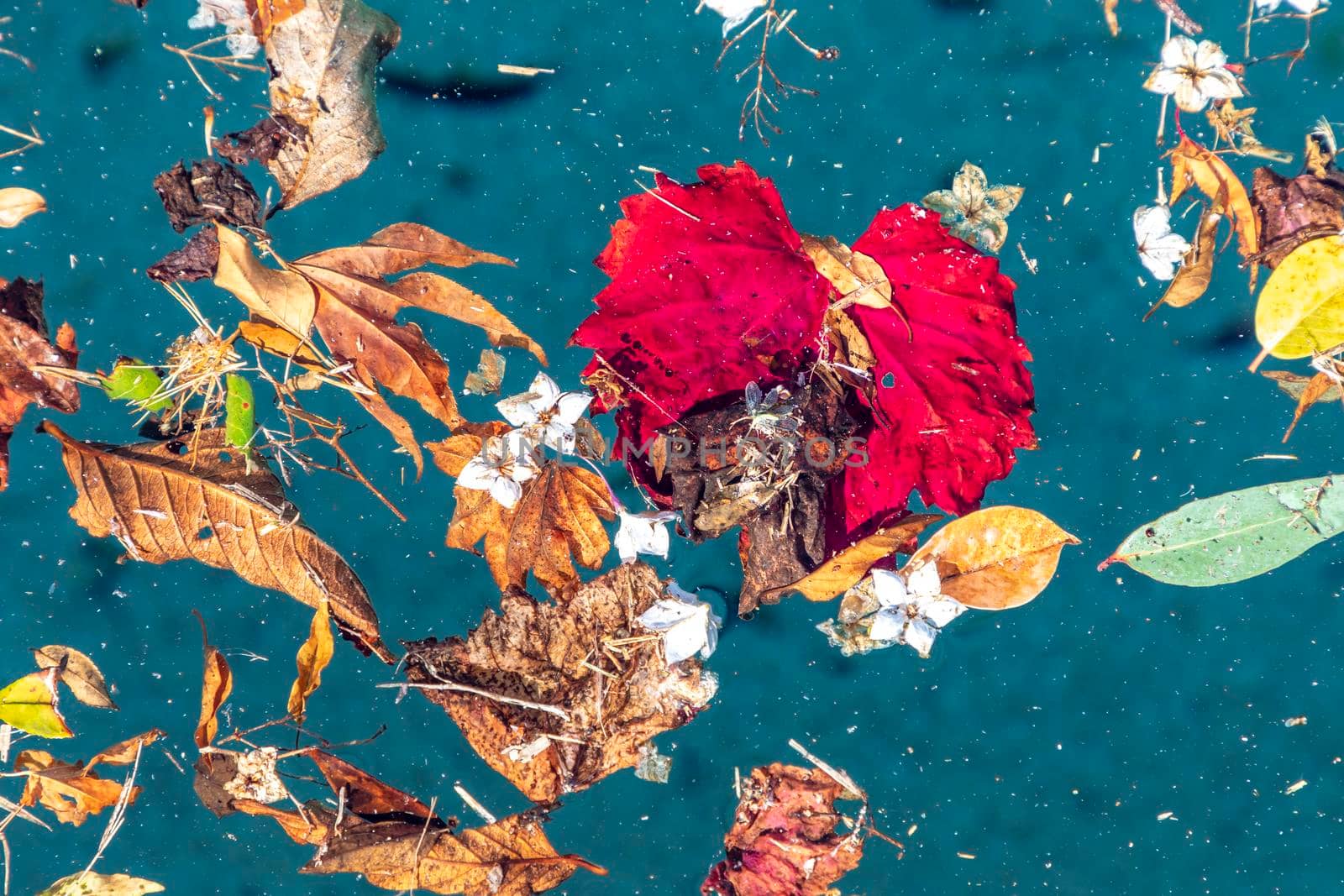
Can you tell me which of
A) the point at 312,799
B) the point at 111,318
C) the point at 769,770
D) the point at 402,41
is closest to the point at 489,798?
the point at 312,799

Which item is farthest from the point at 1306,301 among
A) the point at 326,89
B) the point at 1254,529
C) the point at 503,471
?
the point at 326,89

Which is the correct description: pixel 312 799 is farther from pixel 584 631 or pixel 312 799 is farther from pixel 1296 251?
pixel 1296 251

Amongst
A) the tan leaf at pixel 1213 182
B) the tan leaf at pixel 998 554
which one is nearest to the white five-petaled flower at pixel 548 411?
the tan leaf at pixel 998 554

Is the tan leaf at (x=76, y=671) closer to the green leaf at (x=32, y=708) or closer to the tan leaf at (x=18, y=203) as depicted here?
the green leaf at (x=32, y=708)

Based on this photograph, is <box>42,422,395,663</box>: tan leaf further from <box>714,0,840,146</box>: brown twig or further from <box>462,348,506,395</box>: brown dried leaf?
<box>714,0,840,146</box>: brown twig

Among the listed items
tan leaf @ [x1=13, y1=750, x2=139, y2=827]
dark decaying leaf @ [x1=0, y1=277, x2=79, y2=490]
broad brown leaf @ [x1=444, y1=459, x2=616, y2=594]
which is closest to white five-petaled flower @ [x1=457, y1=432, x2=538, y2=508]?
broad brown leaf @ [x1=444, y1=459, x2=616, y2=594]
